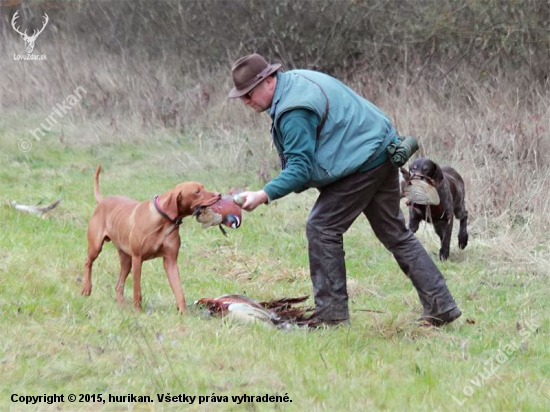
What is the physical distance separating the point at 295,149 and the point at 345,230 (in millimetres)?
880

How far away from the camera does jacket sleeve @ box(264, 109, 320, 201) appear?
232 inches

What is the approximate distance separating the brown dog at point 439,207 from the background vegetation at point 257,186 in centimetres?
28

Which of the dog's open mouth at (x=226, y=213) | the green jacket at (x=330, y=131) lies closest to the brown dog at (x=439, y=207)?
the green jacket at (x=330, y=131)

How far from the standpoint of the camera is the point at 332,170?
6.10 meters

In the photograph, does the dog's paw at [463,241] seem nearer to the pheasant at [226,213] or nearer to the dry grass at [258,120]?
the dry grass at [258,120]

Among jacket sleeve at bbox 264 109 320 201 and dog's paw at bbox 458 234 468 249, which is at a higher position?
jacket sleeve at bbox 264 109 320 201

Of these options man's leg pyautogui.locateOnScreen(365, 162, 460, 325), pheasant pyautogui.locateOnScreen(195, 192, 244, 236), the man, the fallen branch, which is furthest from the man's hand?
the fallen branch

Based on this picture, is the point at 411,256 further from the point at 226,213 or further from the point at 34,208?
the point at 34,208

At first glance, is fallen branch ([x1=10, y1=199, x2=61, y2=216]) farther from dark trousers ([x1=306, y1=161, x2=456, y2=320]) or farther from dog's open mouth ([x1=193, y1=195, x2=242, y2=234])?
dark trousers ([x1=306, y1=161, x2=456, y2=320])

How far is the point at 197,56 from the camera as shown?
19469 mm

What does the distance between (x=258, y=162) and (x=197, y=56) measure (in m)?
5.83

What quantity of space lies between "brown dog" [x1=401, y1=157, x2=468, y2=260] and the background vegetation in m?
0.28

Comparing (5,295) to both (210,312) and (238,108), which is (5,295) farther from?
(238,108)

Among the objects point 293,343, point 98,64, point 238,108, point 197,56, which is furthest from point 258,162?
point 293,343
